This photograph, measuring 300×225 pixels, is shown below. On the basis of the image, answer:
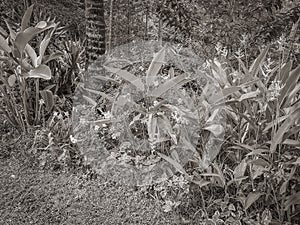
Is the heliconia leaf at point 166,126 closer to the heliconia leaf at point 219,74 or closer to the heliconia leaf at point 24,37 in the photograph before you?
the heliconia leaf at point 219,74

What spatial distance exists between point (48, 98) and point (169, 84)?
1.00 meters

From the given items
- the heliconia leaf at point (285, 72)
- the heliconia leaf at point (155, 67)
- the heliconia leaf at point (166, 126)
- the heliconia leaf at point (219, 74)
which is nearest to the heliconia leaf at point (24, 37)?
the heliconia leaf at point (155, 67)

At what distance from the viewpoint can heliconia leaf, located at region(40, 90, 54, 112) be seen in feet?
10.3

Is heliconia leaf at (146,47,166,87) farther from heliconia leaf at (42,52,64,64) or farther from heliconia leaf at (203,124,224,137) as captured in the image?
heliconia leaf at (42,52,64,64)

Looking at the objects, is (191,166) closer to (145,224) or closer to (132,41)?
(145,224)

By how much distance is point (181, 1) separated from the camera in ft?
13.2

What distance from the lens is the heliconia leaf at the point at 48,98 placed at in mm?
3148

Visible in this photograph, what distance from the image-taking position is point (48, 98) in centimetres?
319

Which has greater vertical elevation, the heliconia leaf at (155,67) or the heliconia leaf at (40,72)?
the heliconia leaf at (155,67)

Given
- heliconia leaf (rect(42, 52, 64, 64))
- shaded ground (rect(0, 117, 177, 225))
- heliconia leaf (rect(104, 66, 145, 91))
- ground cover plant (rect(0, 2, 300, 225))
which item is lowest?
shaded ground (rect(0, 117, 177, 225))

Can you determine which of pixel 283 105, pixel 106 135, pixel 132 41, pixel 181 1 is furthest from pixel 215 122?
pixel 132 41

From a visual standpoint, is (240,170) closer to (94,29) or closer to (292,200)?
(292,200)

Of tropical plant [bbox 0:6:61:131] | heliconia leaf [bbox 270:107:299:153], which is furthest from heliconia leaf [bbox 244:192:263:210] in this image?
tropical plant [bbox 0:6:61:131]

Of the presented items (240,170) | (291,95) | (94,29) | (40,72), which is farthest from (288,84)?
(94,29)
